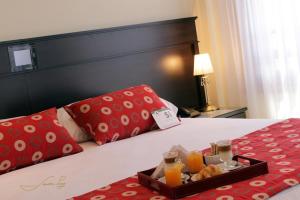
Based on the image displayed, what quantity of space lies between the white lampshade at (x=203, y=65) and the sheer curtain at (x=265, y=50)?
280 mm

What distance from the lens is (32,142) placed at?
7.91ft

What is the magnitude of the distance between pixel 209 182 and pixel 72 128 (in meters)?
1.43

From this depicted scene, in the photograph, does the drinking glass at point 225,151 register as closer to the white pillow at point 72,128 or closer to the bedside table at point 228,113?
the white pillow at point 72,128

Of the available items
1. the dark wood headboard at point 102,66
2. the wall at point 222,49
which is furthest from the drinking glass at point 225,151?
the wall at point 222,49

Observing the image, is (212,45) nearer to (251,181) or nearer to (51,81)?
(51,81)

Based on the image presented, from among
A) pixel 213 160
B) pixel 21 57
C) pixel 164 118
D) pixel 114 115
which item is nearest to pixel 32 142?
pixel 114 115

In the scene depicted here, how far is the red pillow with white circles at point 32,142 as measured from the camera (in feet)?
7.69

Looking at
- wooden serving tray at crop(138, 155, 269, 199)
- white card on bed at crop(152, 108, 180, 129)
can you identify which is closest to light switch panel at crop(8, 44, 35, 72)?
white card on bed at crop(152, 108, 180, 129)

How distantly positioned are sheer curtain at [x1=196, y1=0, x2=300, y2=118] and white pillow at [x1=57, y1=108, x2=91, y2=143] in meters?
1.60

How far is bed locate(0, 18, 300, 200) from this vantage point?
206 cm

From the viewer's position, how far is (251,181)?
1.58 metres

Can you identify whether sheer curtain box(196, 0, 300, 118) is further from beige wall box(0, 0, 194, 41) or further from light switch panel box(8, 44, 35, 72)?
light switch panel box(8, 44, 35, 72)

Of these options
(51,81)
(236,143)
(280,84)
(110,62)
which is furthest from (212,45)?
(236,143)

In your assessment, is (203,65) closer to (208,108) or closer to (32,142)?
(208,108)
